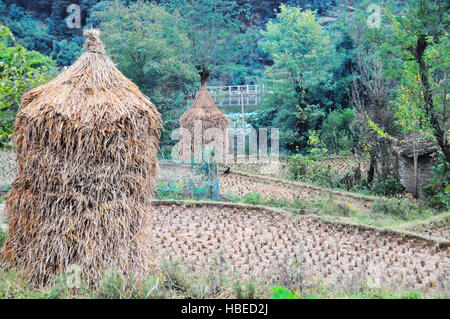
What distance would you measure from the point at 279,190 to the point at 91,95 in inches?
301

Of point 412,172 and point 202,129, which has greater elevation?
point 202,129

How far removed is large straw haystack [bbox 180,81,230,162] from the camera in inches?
556

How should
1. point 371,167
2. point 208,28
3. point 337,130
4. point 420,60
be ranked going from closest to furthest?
point 420,60 → point 371,167 → point 337,130 → point 208,28

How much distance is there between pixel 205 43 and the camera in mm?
21625

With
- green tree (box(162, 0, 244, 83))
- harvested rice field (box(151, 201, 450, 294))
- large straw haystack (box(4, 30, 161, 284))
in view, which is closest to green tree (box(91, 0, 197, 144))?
green tree (box(162, 0, 244, 83))

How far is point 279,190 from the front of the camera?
1073 centimetres

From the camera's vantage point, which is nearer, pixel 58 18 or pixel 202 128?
pixel 202 128

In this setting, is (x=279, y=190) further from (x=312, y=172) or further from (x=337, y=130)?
(x=337, y=130)

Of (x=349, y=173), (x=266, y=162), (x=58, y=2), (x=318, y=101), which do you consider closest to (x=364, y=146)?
(x=349, y=173)

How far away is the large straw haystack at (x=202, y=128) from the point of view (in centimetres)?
1412

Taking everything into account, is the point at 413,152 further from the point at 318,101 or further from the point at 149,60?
the point at 149,60

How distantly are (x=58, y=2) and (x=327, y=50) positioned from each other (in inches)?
769

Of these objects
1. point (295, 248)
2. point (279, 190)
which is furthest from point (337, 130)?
point (295, 248)

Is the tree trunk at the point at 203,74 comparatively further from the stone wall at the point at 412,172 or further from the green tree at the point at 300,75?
the stone wall at the point at 412,172
